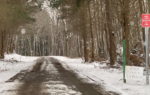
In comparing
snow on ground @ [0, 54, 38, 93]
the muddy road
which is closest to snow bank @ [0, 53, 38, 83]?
snow on ground @ [0, 54, 38, 93]

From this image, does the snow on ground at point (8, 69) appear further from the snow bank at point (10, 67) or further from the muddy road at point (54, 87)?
the muddy road at point (54, 87)

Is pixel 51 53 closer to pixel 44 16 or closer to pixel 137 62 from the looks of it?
pixel 44 16

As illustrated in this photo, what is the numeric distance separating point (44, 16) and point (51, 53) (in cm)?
4223

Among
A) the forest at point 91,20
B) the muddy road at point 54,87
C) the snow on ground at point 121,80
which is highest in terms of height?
the forest at point 91,20

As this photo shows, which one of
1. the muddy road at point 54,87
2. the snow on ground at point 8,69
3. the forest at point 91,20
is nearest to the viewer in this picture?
the muddy road at point 54,87

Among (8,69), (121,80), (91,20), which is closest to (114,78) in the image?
(121,80)

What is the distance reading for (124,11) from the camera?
2528cm

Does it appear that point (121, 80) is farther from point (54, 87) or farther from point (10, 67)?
point (10, 67)

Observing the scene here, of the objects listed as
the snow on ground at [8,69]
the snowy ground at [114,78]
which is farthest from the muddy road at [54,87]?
the snowy ground at [114,78]

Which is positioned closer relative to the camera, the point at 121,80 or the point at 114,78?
the point at 121,80

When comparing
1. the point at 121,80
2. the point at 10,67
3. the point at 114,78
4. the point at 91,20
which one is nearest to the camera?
the point at 121,80

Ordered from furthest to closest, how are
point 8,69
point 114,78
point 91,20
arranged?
point 91,20 < point 8,69 < point 114,78

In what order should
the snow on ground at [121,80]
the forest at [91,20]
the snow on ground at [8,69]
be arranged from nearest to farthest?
the snow on ground at [121,80], the snow on ground at [8,69], the forest at [91,20]

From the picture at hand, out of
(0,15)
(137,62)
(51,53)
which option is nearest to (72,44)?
(51,53)
